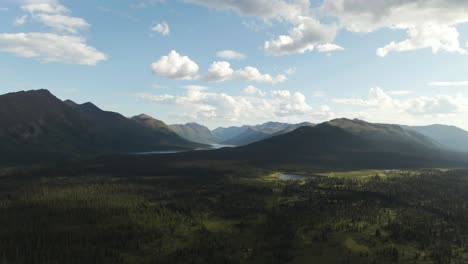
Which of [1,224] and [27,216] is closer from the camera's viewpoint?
[1,224]

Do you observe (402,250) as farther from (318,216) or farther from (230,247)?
(230,247)

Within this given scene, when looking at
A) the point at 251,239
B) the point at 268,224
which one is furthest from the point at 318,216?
the point at 251,239

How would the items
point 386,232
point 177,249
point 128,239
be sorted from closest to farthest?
point 177,249
point 128,239
point 386,232

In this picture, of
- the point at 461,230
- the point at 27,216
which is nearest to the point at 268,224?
the point at 461,230

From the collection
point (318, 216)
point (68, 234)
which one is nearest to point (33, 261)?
point (68, 234)

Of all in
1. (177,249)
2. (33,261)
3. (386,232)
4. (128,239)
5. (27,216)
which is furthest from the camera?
(27,216)

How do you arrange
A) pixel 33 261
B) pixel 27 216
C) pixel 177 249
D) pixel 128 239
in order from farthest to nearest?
pixel 27 216 → pixel 128 239 → pixel 177 249 → pixel 33 261

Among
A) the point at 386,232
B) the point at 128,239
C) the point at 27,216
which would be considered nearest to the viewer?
the point at 128,239

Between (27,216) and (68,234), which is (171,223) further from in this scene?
Result: (27,216)

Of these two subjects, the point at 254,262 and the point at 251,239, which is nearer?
the point at 254,262
